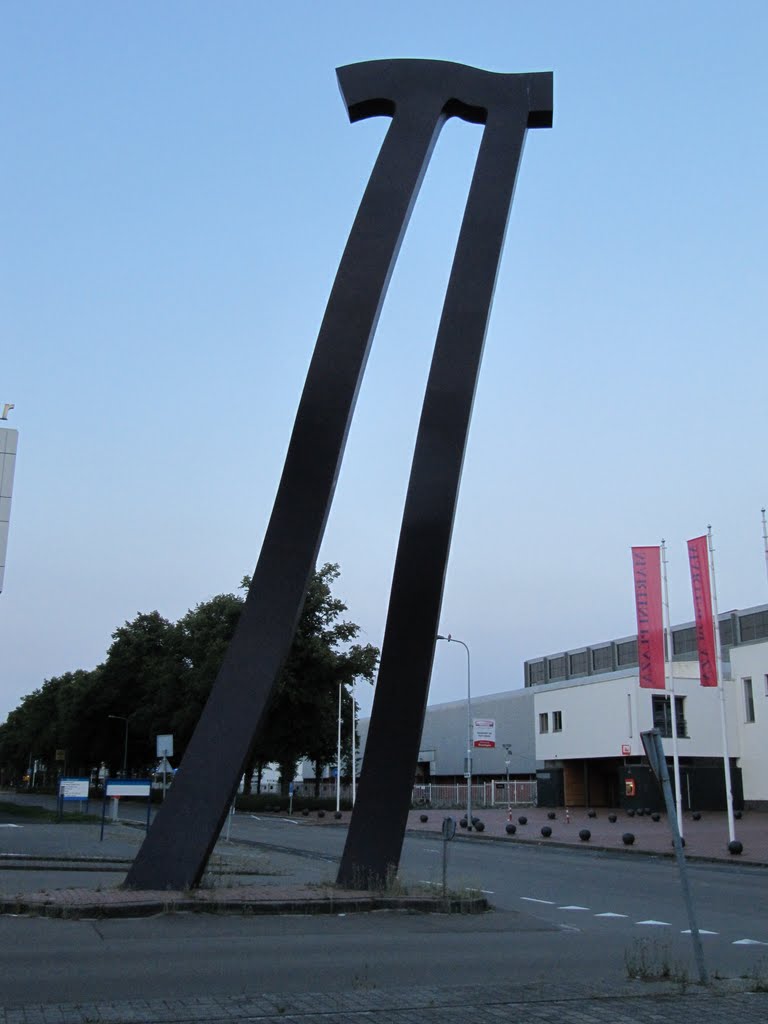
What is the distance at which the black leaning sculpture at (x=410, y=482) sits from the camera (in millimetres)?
13047

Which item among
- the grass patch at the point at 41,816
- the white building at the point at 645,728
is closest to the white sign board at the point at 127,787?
the grass patch at the point at 41,816

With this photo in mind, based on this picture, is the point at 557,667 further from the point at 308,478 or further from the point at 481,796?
the point at 308,478

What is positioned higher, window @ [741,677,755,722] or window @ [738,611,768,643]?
window @ [738,611,768,643]

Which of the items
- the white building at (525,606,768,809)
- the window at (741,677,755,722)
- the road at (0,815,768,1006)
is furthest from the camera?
the window at (741,677,755,722)

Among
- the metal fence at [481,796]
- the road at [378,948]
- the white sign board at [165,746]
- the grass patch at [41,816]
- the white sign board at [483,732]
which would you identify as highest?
the white sign board at [483,732]

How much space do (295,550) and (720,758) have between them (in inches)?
2068

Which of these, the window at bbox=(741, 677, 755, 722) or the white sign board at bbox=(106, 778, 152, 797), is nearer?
the white sign board at bbox=(106, 778, 152, 797)

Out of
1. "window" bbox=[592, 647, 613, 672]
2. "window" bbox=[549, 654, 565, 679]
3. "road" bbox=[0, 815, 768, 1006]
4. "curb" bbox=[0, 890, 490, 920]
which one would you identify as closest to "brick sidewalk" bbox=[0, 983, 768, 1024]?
"road" bbox=[0, 815, 768, 1006]

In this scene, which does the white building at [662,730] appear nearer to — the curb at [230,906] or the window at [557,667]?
the window at [557,667]

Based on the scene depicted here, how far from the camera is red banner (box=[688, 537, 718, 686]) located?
32.2 meters

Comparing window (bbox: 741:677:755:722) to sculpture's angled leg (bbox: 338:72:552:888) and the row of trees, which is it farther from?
sculpture's angled leg (bbox: 338:72:552:888)

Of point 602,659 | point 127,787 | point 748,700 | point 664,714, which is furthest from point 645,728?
point 127,787

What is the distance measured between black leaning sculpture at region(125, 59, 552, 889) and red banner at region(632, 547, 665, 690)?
19513mm

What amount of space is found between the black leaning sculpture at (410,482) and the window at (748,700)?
154 feet
